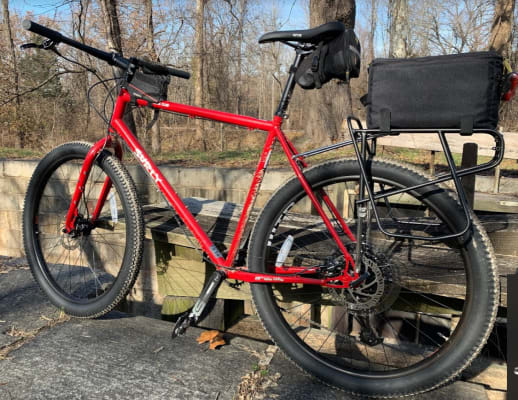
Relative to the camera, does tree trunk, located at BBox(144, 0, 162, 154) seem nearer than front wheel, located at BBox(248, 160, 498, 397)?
No

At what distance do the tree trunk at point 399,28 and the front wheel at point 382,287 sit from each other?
11.5 metres

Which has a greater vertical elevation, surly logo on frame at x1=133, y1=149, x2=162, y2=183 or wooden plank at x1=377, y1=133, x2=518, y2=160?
wooden plank at x1=377, y1=133, x2=518, y2=160

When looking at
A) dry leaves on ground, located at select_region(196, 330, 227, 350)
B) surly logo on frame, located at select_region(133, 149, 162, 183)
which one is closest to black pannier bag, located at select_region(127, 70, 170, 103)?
surly logo on frame, located at select_region(133, 149, 162, 183)

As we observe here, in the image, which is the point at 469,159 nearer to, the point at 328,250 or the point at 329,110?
the point at 328,250

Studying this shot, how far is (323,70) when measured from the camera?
1.69 metres

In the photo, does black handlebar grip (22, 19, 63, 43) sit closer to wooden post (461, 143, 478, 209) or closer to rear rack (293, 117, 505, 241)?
rear rack (293, 117, 505, 241)

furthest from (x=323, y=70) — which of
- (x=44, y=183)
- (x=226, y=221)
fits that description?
(x=44, y=183)

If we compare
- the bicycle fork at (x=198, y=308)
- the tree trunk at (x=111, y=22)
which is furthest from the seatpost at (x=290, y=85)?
the tree trunk at (x=111, y=22)

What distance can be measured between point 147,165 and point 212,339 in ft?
3.16

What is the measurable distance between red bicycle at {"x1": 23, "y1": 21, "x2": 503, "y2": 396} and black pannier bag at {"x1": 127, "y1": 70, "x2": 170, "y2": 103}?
0.04 ft

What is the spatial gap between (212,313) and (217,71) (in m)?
11.5

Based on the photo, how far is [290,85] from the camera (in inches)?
70.9

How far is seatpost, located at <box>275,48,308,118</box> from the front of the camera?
176 cm

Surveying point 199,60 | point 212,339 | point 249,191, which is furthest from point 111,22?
point 212,339
